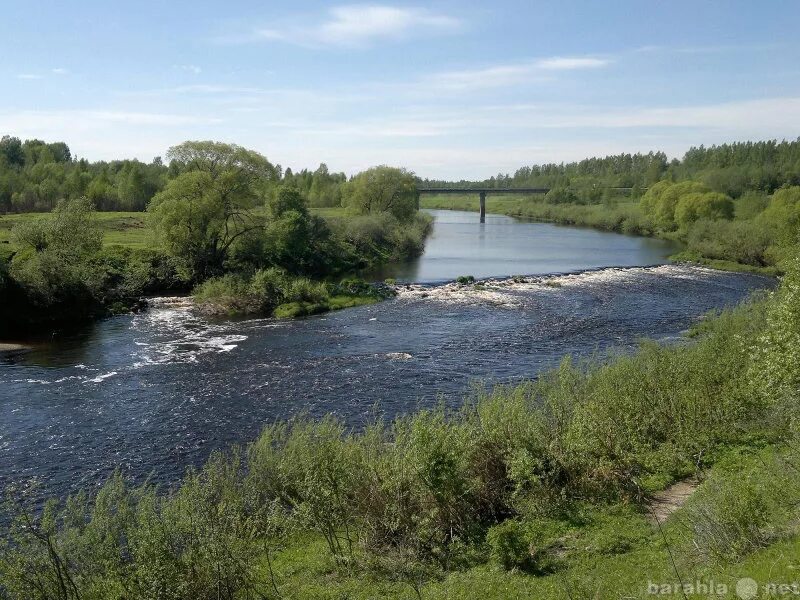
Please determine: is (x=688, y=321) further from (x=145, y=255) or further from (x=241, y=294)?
(x=145, y=255)

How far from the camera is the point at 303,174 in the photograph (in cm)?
19062

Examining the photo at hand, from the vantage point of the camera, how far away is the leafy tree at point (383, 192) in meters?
108

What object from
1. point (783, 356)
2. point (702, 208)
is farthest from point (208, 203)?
point (702, 208)

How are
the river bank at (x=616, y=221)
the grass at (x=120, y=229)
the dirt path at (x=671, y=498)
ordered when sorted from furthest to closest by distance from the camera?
the river bank at (x=616, y=221)
the grass at (x=120, y=229)
the dirt path at (x=671, y=498)

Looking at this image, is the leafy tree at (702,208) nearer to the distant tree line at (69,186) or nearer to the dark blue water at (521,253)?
the dark blue water at (521,253)

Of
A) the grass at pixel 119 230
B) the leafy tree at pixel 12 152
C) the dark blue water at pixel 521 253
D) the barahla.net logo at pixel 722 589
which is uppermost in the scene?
the leafy tree at pixel 12 152

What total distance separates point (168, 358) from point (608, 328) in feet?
105

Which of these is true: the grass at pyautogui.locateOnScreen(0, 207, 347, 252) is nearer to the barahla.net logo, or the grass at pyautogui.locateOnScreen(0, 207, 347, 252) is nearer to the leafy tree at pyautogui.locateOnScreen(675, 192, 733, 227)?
the barahla.net logo

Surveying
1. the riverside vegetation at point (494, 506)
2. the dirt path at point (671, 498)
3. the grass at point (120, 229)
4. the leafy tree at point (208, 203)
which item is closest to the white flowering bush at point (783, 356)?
the riverside vegetation at point (494, 506)

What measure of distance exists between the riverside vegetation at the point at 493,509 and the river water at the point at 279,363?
4331 millimetres

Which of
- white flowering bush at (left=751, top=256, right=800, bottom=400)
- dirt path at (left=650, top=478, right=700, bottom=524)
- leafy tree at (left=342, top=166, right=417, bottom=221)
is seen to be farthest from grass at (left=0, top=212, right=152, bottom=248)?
white flowering bush at (left=751, top=256, right=800, bottom=400)

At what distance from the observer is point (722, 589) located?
1215 cm

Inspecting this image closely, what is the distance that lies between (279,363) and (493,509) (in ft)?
73.3

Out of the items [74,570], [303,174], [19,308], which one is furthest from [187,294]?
[303,174]
